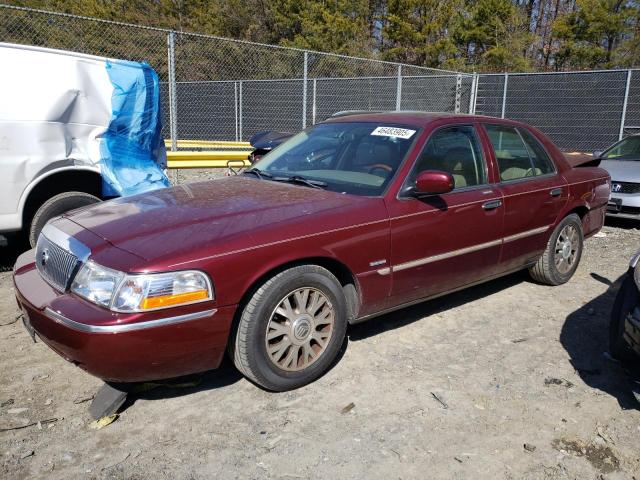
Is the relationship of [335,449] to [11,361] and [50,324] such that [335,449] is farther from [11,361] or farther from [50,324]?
[11,361]

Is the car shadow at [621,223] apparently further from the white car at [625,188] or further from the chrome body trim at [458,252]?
the chrome body trim at [458,252]

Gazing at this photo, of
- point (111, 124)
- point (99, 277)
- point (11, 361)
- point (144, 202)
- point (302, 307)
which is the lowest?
point (11, 361)

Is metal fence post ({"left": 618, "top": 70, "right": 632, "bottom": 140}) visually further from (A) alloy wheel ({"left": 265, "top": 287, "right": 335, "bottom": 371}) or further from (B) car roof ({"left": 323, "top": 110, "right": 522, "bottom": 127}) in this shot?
(A) alloy wheel ({"left": 265, "top": 287, "right": 335, "bottom": 371})

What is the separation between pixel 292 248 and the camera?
123 inches

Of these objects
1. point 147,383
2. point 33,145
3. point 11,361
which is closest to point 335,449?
point 147,383

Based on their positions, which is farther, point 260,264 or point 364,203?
point 364,203

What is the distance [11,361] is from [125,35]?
10441 mm

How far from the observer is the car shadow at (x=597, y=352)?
339cm

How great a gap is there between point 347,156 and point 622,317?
2.11 metres

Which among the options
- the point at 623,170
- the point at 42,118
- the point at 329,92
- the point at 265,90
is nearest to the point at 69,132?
the point at 42,118

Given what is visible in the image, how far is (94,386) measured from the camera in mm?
3361

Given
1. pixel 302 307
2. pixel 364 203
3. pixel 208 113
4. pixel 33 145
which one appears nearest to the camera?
pixel 302 307

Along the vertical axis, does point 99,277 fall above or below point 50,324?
above

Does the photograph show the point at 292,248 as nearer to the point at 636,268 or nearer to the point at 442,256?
the point at 442,256
